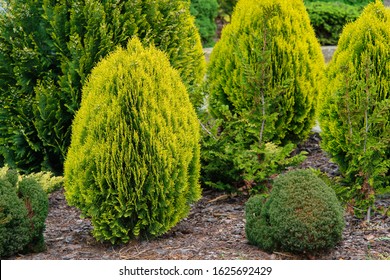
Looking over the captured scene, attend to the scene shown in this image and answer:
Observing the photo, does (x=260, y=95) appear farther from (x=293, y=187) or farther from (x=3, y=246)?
(x=3, y=246)

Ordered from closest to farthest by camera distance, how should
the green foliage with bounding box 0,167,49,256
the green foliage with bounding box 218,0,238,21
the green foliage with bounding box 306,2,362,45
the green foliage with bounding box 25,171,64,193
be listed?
the green foliage with bounding box 0,167,49,256 < the green foliage with bounding box 25,171,64,193 < the green foliage with bounding box 306,2,362,45 < the green foliage with bounding box 218,0,238,21

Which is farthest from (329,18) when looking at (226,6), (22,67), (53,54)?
(22,67)

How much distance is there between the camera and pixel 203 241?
209 inches

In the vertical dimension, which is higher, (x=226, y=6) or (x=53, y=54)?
(x=226, y=6)

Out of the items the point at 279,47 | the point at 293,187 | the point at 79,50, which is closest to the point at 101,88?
the point at 79,50

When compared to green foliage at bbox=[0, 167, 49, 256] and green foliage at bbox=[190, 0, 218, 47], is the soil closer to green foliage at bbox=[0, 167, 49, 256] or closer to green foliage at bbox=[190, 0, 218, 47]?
green foliage at bbox=[0, 167, 49, 256]

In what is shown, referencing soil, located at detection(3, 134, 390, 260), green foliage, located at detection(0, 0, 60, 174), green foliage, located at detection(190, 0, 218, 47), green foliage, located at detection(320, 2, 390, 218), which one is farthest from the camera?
green foliage, located at detection(190, 0, 218, 47)

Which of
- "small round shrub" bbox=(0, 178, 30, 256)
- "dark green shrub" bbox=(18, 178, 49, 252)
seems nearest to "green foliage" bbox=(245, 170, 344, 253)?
"dark green shrub" bbox=(18, 178, 49, 252)

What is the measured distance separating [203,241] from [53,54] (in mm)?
2599

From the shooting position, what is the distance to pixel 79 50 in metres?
6.24

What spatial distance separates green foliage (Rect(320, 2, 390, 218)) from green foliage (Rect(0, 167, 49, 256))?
8.49ft

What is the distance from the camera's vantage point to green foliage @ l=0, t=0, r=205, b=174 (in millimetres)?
6273

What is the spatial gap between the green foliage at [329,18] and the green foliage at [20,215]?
34.9ft

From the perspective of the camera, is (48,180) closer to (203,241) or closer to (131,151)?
(131,151)
